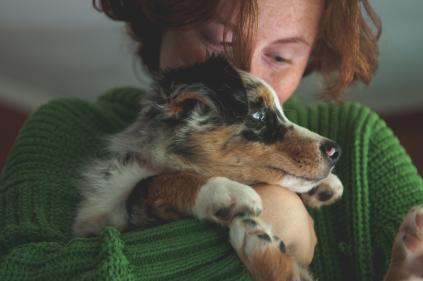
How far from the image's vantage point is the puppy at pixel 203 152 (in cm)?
111

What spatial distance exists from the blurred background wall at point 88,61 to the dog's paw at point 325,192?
893mm

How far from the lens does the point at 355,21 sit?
1.45 metres

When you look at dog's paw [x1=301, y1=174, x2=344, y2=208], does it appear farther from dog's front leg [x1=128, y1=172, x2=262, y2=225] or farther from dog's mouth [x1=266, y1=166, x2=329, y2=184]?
dog's front leg [x1=128, y1=172, x2=262, y2=225]

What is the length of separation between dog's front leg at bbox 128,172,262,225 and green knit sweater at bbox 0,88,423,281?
1.6 inches

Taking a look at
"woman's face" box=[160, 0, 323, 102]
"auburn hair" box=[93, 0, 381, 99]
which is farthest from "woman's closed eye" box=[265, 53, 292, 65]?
"auburn hair" box=[93, 0, 381, 99]

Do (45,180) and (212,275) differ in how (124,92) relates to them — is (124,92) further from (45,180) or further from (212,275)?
(212,275)

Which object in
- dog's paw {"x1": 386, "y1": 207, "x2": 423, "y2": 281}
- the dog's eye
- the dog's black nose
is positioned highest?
the dog's eye

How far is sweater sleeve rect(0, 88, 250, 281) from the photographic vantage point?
926 millimetres

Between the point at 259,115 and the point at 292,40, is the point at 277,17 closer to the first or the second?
the point at 292,40

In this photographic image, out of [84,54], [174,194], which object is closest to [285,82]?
[174,194]

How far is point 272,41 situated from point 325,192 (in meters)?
0.42

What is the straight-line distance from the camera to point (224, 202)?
38.0 inches

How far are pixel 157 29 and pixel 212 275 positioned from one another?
35.9 inches

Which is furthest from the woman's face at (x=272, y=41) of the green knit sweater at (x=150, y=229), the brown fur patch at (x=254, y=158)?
the brown fur patch at (x=254, y=158)
